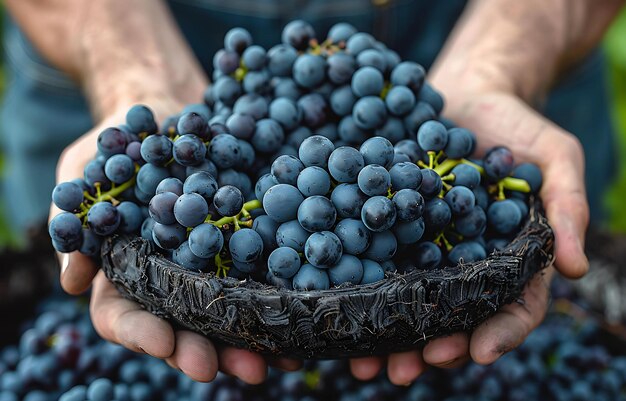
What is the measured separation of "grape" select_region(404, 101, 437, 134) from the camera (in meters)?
1.25

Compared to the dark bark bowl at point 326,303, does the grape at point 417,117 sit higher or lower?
higher

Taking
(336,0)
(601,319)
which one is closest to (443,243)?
(601,319)

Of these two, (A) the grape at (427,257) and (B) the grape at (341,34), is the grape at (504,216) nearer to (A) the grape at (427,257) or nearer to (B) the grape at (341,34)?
(A) the grape at (427,257)

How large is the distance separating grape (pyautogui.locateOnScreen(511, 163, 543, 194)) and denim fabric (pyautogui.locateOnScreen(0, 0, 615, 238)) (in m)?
1.01

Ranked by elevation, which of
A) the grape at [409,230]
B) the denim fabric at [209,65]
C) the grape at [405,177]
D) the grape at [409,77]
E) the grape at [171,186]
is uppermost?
the grape at [409,77]

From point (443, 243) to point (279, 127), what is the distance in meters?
0.38

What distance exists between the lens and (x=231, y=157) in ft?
3.71

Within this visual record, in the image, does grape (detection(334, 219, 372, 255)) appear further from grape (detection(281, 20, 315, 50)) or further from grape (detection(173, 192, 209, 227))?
grape (detection(281, 20, 315, 50))

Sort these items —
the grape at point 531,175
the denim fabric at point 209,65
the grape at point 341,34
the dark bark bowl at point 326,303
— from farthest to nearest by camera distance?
the denim fabric at point 209,65, the grape at point 341,34, the grape at point 531,175, the dark bark bowl at point 326,303

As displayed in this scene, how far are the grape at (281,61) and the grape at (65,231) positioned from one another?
500 mm

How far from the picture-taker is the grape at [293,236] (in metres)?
1.01

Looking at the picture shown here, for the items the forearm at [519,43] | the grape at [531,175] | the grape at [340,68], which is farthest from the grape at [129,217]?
the forearm at [519,43]

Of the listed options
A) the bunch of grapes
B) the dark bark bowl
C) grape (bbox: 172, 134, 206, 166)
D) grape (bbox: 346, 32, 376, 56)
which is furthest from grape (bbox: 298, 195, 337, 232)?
grape (bbox: 346, 32, 376, 56)

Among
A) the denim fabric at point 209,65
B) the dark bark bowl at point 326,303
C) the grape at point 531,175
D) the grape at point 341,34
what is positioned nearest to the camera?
the dark bark bowl at point 326,303
